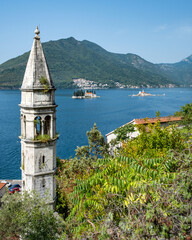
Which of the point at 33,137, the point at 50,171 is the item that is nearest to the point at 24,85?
the point at 33,137

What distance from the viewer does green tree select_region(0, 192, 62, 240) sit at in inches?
392

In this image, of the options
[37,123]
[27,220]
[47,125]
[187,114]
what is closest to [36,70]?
[37,123]

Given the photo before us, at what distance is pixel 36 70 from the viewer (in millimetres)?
12297

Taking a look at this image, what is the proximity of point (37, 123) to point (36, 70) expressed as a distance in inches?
113

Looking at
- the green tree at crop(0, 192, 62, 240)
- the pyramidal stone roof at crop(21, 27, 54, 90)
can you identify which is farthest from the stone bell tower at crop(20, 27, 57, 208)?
the green tree at crop(0, 192, 62, 240)

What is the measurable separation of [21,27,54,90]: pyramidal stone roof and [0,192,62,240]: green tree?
5.64 metres

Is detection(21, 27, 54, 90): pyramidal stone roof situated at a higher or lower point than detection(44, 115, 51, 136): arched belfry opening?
higher

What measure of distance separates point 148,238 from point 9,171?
3566 centimetres

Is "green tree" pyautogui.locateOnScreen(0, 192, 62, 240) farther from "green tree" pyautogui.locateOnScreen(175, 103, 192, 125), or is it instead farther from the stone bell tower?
"green tree" pyautogui.locateOnScreen(175, 103, 192, 125)

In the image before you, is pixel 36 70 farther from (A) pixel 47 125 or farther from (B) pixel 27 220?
(B) pixel 27 220

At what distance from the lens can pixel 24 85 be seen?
12461 mm

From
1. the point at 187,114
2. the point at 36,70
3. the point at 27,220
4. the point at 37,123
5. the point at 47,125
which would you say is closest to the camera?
the point at 27,220

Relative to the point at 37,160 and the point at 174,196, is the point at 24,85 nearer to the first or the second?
the point at 37,160

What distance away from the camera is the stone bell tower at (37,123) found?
12266 millimetres
